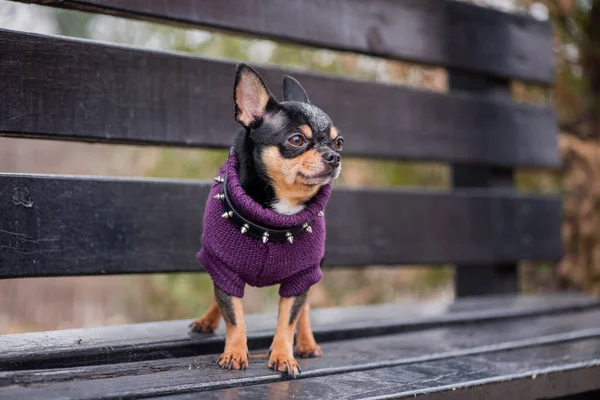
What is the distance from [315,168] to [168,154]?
221cm

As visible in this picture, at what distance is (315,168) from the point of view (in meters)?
1.48

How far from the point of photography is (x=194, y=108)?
2.07 meters

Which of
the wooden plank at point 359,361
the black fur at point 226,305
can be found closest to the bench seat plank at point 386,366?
the wooden plank at point 359,361

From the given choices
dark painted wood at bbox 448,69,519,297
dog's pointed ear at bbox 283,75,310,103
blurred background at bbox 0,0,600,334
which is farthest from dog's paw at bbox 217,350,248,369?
blurred background at bbox 0,0,600,334

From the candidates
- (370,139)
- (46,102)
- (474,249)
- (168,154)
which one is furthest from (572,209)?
(46,102)

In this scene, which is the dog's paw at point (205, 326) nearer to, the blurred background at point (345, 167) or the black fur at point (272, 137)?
the black fur at point (272, 137)

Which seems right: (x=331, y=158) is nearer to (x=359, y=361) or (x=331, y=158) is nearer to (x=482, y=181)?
(x=359, y=361)

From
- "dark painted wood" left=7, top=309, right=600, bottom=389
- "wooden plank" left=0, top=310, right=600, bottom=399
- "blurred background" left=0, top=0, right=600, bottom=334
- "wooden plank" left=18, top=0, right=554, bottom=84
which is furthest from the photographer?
"blurred background" left=0, top=0, right=600, bottom=334

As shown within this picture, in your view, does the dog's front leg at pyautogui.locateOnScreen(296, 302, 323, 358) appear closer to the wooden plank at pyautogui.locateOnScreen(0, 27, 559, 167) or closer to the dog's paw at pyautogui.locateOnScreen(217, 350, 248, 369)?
the dog's paw at pyautogui.locateOnScreen(217, 350, 248, 369)

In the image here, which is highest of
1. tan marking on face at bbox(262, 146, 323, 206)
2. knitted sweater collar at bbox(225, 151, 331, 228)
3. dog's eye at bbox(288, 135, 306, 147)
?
dog's eye at bbox(288, 135, 306, 147)

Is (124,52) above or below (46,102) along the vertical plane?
above

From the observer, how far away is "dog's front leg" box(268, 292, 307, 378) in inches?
58.9

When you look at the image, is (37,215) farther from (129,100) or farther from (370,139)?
(370,139)

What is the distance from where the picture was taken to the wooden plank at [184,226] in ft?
5.66
